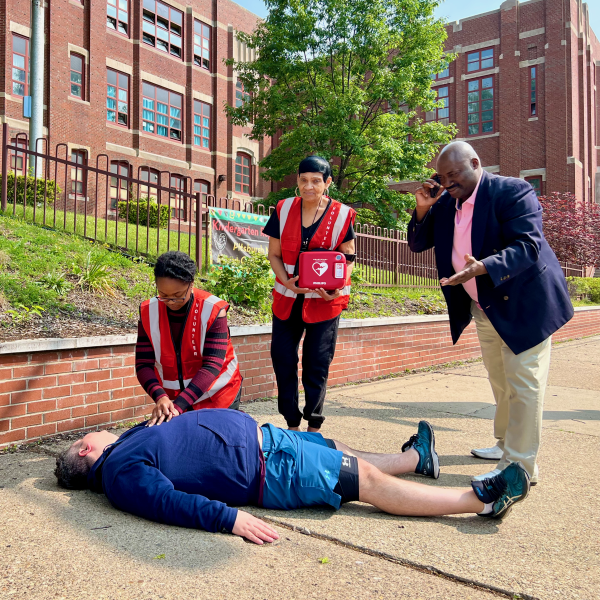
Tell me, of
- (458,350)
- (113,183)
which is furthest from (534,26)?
(458,350)

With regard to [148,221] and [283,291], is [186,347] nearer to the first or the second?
[283,291]

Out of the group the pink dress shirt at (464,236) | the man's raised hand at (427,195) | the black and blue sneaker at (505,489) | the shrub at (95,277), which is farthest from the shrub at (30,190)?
the black and blue sneaker at (505,489)

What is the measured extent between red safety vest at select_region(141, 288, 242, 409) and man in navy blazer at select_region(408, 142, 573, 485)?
1358 mm

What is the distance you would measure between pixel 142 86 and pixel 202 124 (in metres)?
3.43

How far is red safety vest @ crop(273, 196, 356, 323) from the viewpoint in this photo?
373 centimetres

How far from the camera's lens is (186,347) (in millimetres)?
3189

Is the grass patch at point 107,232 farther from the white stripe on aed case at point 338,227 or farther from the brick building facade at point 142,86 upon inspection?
the brick building facade at point 142,86

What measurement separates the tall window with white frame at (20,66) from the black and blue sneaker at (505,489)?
20.9m

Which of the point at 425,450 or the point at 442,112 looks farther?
the point at 442,112

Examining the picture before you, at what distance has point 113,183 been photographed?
21.1m

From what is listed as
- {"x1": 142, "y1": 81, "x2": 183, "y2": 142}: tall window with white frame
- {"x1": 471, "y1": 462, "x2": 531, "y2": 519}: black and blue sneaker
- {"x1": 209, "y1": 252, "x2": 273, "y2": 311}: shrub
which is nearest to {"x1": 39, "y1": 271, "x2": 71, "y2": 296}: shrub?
{"x1": 209, "y1": 252, "x2": 273, "y2": 311}: shrub

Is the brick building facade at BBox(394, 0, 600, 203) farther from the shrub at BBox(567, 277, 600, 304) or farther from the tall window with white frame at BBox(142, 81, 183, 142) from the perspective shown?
the tall window with white frame at BBox(142, 81, 183, 142)

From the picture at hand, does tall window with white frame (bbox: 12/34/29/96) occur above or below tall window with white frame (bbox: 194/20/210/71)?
below

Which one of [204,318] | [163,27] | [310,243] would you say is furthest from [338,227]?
[163,27]
